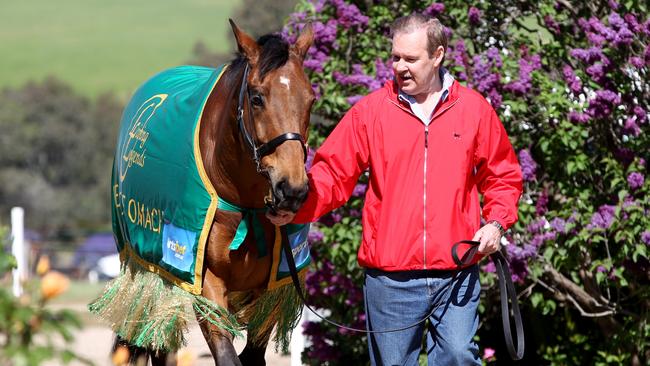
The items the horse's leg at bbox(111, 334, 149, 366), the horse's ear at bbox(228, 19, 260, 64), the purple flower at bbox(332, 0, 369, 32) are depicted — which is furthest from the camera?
the purple flower at bbox(332, 0, 369, 32)

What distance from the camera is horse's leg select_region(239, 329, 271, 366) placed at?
4.82 meters

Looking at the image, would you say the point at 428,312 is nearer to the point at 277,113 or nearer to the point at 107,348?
the point at 277,113

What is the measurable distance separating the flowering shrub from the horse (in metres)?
1.14

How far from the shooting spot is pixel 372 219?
3848 mm

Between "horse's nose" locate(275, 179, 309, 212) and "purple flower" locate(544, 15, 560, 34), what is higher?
"purple flower" locate(544, 15, 560, 34)

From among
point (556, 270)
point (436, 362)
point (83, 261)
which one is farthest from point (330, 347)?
point (83, 261)

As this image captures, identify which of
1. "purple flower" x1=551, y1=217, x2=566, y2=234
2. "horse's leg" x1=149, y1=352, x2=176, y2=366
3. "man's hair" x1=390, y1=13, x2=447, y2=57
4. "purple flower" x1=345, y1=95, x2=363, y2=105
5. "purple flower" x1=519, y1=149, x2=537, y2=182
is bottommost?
"horse's leg" x1=149, y1=352, x2=176, y2=366

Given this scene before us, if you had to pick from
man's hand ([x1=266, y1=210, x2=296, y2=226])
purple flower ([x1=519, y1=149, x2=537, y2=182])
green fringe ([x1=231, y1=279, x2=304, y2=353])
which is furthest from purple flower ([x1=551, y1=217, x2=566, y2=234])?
man's hand ([x1=266, y1=210, x2=296, y2=226])

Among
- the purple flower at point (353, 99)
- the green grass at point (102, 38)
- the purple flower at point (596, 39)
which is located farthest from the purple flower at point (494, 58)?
the green grass at point (102, 38)

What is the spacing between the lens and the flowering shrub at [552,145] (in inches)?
207

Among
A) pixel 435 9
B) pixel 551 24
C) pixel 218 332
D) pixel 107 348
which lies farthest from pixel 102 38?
pixel 218 332

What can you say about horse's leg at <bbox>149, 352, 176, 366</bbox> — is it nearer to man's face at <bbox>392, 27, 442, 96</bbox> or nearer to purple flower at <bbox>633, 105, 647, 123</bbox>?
man's face at <bbox>392, 27, 442, 96</bbox>

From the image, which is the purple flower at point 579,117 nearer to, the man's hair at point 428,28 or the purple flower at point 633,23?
the purple flower at point 633,23

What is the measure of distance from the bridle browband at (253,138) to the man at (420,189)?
182mm
